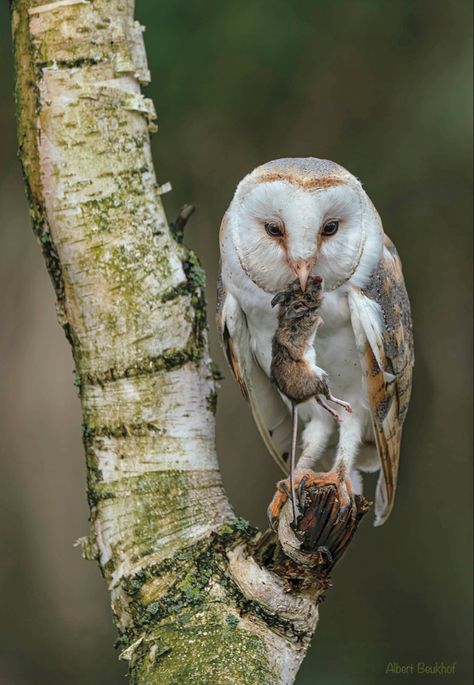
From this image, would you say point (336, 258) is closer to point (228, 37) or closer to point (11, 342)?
point (228, 37)

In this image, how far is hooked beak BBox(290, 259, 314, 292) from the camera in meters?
2.31

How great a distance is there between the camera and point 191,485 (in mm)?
2285

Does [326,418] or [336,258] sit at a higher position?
[336,258]

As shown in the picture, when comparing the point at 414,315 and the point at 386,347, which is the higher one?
the point at 414,315

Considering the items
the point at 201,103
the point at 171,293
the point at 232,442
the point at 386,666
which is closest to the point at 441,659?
the point at 386,666

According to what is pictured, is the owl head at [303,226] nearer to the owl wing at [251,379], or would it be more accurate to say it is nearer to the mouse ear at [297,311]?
the mouse ear at [297,311]

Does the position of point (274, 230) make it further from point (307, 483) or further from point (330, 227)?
point (307, 483)

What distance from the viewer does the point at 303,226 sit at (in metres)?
2.35

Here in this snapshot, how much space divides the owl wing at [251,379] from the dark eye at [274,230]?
1.23 feet

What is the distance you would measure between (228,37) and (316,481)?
231cm

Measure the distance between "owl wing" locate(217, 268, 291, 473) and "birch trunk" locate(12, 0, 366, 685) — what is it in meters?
0.50

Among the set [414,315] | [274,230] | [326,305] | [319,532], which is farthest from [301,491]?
[414,315]

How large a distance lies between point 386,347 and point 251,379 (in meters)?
0.48

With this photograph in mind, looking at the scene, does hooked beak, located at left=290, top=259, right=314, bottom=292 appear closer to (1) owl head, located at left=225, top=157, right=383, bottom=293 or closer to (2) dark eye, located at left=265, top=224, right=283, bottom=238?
(1) owl head, located at left=225, top=157, right=383, bottom=293
